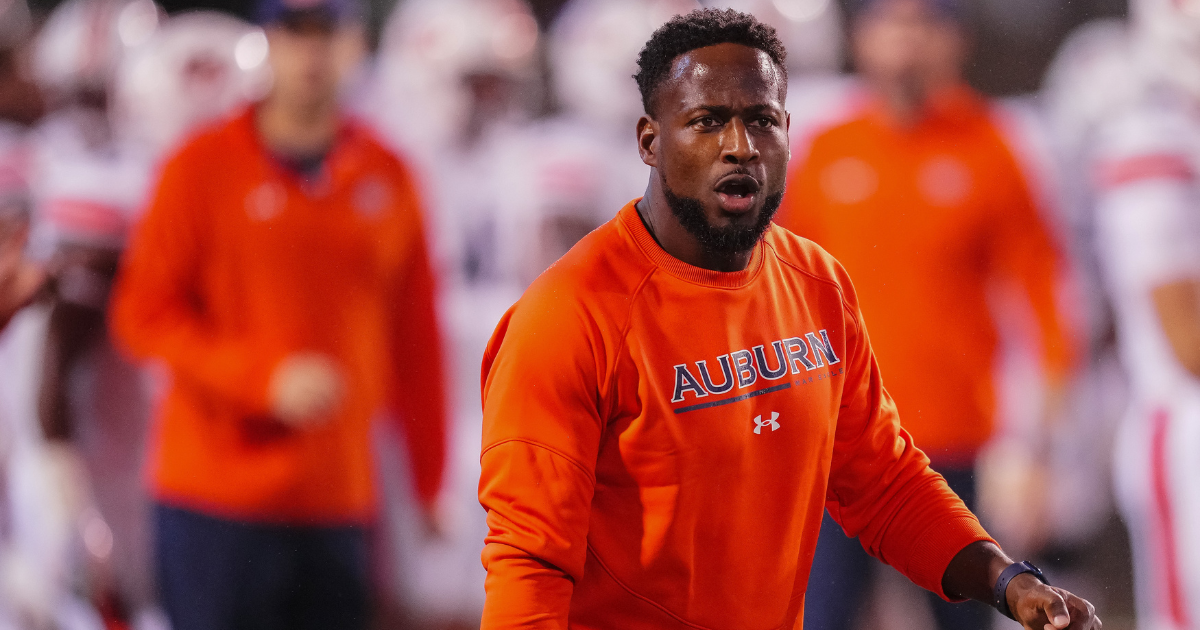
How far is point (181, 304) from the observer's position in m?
2.63

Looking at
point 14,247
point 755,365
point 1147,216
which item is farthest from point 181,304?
point 1147,216

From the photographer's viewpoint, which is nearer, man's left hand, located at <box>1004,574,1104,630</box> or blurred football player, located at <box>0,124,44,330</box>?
man's left hand, located at <box>1004,574,1104,630</box>

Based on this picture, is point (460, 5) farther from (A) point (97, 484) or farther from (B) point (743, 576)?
(B) point (743, 576)

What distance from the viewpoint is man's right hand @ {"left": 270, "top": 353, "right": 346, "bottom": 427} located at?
2.62 metres

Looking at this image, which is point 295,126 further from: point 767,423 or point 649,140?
point 767,423

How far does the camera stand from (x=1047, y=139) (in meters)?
2.66

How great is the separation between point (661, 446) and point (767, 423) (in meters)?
0.16

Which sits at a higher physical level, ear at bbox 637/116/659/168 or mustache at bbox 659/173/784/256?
ear at bbox 637/116/659/168

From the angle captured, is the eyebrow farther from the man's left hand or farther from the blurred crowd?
the blurred crowd

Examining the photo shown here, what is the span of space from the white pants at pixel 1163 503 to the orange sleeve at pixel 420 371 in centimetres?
175

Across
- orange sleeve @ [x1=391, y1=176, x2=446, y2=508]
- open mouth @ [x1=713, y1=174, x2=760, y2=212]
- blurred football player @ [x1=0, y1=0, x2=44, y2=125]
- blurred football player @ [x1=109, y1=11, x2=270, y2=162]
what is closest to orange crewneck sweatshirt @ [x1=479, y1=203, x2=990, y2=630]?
open mouth @ [x1=713, y1=174, x2=760, y2=212]

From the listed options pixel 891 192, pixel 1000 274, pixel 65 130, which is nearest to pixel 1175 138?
pixel 1000 274

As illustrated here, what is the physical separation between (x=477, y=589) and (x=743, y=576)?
1551 millimetres

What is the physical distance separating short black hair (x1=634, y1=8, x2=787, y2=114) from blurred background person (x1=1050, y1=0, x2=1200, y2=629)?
62.0 inches
